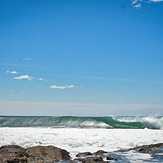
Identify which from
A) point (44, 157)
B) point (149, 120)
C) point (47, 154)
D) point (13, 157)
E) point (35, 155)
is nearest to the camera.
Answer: point (13, 157)

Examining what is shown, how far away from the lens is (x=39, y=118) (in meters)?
70.9

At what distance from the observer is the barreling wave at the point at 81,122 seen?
65.1 m

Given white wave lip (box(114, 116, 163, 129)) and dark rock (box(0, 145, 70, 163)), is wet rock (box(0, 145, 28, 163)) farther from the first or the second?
white wave lip (box(114, 116, 163, 129))

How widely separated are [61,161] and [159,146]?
28.2ft

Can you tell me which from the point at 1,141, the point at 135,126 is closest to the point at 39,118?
the point at 135,126

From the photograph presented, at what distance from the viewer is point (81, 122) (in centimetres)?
6800

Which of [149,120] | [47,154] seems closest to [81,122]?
[149,120]

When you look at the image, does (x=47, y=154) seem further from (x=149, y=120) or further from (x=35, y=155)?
(x=149, y=120)

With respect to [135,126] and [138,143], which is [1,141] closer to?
[138,143]

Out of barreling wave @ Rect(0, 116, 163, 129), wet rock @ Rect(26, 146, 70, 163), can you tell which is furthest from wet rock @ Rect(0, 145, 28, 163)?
barreling wave @ Rect(0, 116, 163, 129)

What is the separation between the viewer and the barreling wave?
65062mm

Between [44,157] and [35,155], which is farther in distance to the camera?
[35,155]

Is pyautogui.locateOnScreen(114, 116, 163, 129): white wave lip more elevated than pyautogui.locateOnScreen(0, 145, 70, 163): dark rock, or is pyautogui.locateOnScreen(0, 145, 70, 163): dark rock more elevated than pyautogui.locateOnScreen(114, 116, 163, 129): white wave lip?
pyautogui.locateOnScreen(114, 116, 163, 129): white wave lip

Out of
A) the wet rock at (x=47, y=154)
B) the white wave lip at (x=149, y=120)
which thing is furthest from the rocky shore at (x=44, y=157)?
the white wave lip at (x=149, y=120)
